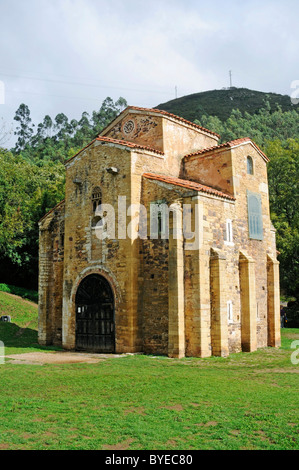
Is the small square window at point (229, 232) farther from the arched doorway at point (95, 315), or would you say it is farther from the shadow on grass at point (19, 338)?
the shadow on grass at point (19, 338)

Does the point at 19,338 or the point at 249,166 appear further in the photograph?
the point at 19,338

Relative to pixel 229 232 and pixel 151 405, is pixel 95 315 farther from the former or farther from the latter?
pixel 151 405

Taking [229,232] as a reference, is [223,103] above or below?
above

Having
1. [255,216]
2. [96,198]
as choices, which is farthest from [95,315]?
[255,216]

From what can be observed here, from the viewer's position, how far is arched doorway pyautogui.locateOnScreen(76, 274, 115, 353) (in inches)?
658

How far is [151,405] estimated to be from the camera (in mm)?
8414

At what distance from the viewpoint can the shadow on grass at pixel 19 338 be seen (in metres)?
18.9

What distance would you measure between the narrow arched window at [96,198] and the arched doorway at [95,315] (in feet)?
9.96

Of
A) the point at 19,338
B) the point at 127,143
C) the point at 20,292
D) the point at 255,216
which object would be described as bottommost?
the point at 19,338

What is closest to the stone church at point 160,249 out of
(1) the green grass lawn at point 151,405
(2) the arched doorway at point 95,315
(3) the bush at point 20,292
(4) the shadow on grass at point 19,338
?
(2) the arched doorway at point 95,315

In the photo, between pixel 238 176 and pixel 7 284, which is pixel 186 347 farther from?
pixel 7 284

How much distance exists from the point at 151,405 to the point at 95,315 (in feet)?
30.3

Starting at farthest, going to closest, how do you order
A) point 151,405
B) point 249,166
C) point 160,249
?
point 249,166 < point 160,249 < point 151,405

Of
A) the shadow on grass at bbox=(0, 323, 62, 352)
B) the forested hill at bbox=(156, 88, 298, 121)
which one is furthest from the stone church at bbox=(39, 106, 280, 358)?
the forested hill at bbox=(156, 88, 298, 121)
